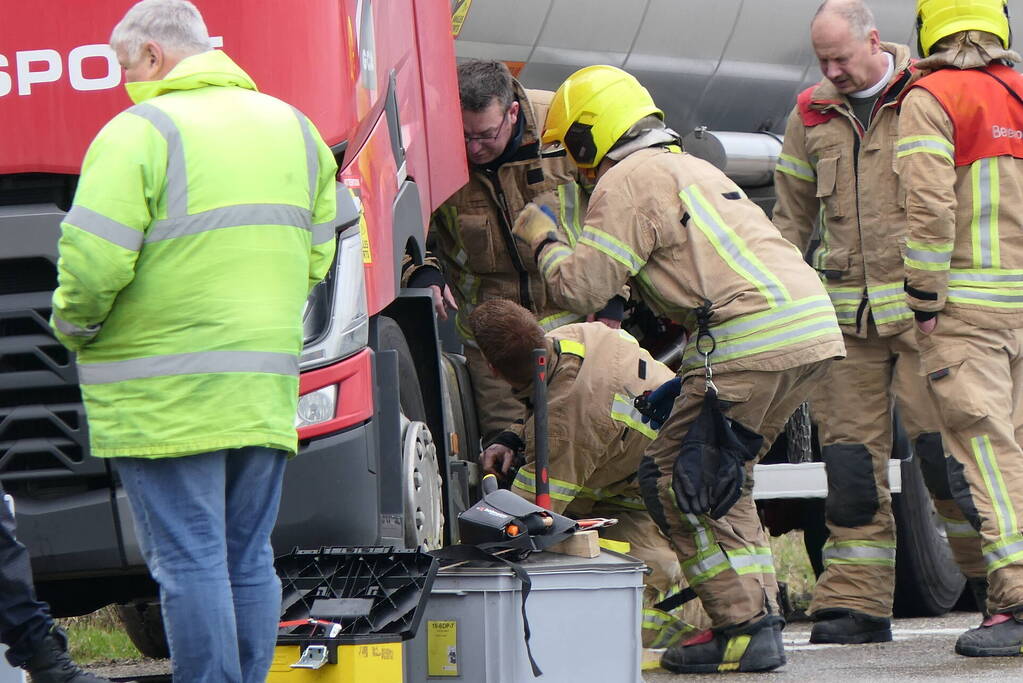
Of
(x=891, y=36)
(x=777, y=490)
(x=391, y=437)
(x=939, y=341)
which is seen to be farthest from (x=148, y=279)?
(x=891, y=36)

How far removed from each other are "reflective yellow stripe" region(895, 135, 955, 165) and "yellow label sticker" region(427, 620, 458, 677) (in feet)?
7.37

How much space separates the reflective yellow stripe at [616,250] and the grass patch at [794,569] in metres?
2.94

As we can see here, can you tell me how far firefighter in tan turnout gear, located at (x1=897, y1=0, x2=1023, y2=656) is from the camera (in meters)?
5.35

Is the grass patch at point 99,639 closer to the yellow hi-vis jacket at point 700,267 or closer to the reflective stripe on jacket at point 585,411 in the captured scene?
the reflective stripe on jacket at point 585,411

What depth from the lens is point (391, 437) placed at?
4539 millimetres

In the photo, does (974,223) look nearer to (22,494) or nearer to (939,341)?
(939,341)

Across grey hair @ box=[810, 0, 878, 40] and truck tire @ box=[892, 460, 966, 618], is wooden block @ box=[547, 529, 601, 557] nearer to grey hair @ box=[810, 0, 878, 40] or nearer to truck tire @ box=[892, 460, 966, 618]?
grey hair @ box=[810, 0, 878, 40]

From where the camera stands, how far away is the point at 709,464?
504 cm

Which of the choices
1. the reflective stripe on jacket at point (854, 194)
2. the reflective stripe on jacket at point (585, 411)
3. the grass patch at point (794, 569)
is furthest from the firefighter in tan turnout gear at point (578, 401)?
the grass patch at point (794, 569)

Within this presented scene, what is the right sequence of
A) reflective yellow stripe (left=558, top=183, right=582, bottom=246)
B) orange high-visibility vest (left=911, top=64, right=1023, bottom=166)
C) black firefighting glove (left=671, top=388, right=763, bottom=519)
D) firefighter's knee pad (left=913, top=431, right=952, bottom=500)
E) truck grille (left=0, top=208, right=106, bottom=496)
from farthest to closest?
reflective yellow stripe (left=558, top=183, right=582, bottom=246), firefighter's knee pad (left=913, top=431, right=952, bottom=500), orange high-visibility vest (left=911, top=64, right=1023, bottom=166), black firefighting glove (left=671, top=388, right=763, bottom=519), truck grille (left=0, top=208, right=106, bottom=496)

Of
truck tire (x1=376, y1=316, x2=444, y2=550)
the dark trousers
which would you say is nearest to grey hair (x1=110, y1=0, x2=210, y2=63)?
the dark trousers

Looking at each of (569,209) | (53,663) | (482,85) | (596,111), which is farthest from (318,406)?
(569,209)

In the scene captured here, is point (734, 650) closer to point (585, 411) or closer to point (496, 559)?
point (585, 411)

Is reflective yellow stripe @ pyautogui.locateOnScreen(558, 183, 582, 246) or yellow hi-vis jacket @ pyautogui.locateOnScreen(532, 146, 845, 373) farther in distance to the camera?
reflective yellow stripe @ pyautogui.locateOnScreen(558, 183, 582, 246)
